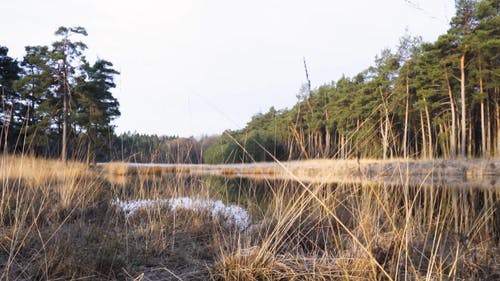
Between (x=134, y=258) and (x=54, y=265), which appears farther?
(x=134, y=258)

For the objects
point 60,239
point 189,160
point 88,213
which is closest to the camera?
point 60,239

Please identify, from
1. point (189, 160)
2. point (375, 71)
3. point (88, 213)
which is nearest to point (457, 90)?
point (375, 71)

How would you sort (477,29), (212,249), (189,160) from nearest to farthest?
1. (212,249)
2. (189,160)
3. (477,29)

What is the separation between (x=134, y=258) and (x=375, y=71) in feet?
82.2

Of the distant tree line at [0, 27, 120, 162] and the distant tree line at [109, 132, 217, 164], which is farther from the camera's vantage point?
the distant tree line at [0, 27, 120, 162]

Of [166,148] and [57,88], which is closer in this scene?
[166,148]

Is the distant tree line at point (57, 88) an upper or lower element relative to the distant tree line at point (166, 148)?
upper

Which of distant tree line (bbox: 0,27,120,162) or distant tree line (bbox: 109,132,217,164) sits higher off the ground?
distant tree line (bbox: 0,27,120,162)

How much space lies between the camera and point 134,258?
1.97 m

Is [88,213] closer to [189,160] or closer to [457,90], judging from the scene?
[189,160]

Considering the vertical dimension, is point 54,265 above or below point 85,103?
below

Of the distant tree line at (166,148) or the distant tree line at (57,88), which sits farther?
the distant tree line at (57,88)

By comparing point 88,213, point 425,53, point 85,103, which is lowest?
point 88,213

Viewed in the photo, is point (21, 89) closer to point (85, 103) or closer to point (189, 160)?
point (85, 103)
